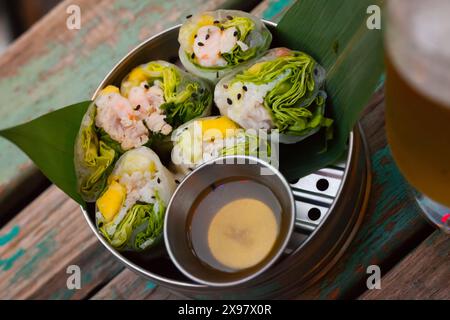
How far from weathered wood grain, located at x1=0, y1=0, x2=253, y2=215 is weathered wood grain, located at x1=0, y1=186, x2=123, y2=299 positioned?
45 mm

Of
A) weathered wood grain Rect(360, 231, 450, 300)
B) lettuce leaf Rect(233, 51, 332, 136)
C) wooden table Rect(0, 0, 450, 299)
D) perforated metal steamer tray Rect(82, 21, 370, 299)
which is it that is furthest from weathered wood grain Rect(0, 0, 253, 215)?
Answer: weathered wood grain Rect(360, 231, 450, 300)

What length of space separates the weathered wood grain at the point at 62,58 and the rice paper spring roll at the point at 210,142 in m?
0.25

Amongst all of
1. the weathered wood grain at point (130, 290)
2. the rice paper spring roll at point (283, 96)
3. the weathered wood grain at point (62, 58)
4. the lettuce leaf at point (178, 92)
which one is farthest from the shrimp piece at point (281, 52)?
the weathered wood grain at point (130, 290)

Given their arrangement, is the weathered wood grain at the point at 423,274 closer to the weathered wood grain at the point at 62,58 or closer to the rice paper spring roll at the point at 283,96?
the rice paper spring roll at the point at 283,96

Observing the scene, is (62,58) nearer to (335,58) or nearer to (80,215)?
(80,215)

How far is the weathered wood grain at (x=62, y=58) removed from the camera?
0.89 meters

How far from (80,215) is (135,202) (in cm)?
19

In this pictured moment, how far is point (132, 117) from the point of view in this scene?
722 mm

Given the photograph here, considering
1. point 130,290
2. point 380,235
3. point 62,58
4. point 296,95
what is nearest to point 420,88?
point 296,95

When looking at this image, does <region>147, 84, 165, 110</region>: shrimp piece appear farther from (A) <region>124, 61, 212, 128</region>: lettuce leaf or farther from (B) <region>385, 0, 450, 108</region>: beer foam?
(B) <region>385, 0, 450, 108</region>: beer foam

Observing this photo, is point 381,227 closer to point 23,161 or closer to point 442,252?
point 442,252

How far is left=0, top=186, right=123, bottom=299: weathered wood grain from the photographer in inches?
32.7
